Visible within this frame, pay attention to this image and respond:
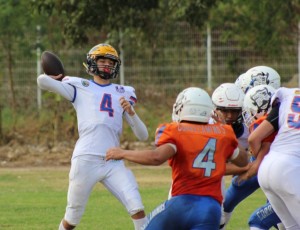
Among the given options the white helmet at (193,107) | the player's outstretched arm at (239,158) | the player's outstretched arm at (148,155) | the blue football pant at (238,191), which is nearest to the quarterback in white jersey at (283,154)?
the player's outstretched arm at (239,158)

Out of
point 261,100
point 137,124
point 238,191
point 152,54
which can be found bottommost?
point 152,54

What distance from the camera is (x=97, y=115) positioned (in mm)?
9461

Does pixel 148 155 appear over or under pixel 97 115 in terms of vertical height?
over

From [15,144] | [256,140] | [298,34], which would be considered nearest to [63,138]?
[15,144]

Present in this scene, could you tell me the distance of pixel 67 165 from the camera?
18828mm

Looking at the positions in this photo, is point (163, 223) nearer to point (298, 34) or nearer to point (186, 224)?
point (186, 224)

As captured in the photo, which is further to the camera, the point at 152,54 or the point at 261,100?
the point at 152,54

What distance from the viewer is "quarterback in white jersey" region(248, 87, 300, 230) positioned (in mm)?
Answer: 7711

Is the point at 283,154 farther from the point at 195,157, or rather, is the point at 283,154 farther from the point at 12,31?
the point at 12,31

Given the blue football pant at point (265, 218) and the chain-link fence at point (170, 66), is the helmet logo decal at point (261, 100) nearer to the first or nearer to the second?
the blue football pant at point (265, 218)

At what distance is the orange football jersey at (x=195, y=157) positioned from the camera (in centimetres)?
718

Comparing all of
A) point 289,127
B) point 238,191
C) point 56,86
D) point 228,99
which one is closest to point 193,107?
point 289,127

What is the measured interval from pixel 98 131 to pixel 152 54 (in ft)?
42.8

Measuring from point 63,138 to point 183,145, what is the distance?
45.9 feet
